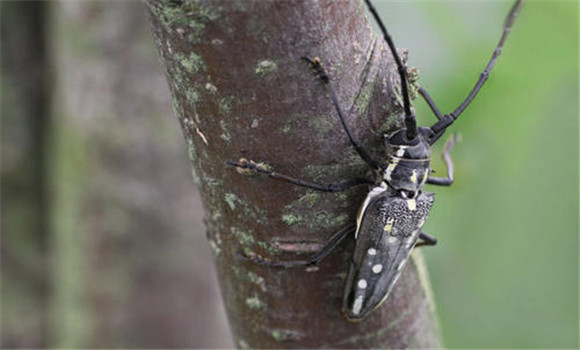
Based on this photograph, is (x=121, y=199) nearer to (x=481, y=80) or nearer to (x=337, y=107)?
(x=481, y=80)

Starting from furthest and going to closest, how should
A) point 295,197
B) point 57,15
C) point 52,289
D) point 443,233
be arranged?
point 52,289 → point 57,15 → point 443,233 → point 295,197

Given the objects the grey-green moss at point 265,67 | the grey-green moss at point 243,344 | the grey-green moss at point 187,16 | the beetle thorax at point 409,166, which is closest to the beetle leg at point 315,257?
the beetle thorax at point 409,166

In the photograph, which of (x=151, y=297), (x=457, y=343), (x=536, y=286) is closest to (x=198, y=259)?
(x=151, y=297)

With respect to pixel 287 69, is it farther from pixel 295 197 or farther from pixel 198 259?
pixel 198 259

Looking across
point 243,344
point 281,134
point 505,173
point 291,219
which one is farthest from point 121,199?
point 281,134

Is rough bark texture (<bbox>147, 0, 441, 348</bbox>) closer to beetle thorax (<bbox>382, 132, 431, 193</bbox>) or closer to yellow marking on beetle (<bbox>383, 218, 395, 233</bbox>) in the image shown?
yellow marking on beetle (<bbox>383, 218, 395, 233</bbox>)

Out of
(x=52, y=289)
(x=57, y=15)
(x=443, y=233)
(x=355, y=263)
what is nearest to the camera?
(x=355, y=263)

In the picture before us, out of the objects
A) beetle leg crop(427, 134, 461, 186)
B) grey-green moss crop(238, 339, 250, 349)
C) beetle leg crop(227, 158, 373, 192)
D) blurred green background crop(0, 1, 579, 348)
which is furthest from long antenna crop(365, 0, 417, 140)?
blurred green background crop(0, 1, 579, 348)
